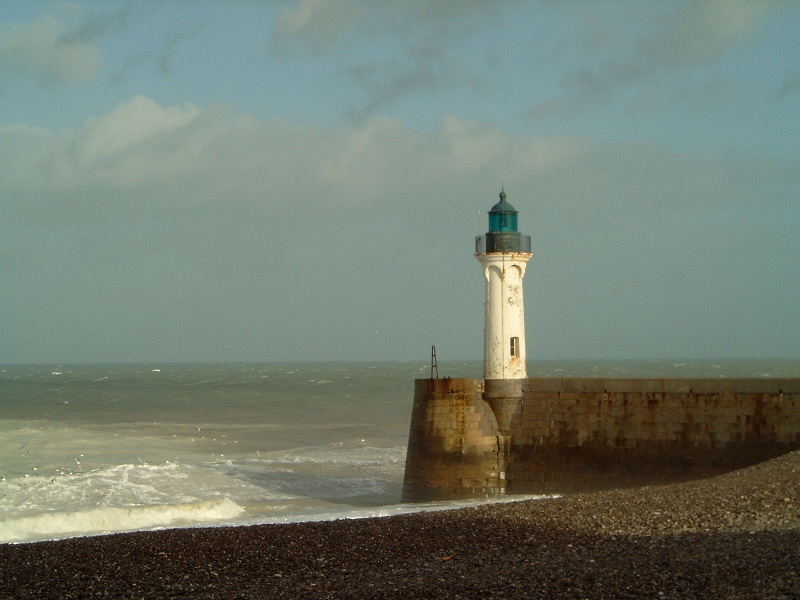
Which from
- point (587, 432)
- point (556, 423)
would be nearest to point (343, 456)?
point (556, 423)

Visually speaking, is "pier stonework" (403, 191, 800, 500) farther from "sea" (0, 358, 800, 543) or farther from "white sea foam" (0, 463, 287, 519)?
"white sea foam" (0, 463, 287, 519)

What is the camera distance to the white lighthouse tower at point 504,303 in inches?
725

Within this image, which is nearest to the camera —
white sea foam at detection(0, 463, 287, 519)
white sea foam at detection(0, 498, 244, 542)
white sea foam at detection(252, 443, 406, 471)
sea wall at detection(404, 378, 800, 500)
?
sea wall at detection(404, 378, 800, 500)

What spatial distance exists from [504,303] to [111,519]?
7781 millimetres

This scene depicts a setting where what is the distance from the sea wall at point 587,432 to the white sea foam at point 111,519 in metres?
3.52

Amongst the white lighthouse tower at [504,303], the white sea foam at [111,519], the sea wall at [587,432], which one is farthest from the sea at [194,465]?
the white lighthouse tower at [504,303]

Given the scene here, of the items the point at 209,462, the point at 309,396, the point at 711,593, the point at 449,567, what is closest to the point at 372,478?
the point at 209,462

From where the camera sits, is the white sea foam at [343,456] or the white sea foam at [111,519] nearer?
the white sea foam at [111,519]

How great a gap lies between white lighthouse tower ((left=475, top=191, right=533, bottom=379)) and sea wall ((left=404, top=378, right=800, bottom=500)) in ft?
1.56

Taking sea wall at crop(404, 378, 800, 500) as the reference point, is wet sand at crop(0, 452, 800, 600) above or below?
below

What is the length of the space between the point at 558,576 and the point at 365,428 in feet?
95.1

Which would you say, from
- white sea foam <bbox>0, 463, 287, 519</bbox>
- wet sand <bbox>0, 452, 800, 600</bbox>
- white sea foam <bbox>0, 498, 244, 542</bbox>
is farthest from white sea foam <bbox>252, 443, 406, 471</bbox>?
wet sand <bbox>0, 452, 800, 600</bbox>

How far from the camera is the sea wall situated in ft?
51.9

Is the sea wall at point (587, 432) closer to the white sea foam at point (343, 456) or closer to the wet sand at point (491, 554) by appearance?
the wet sand at point (491, 554)
